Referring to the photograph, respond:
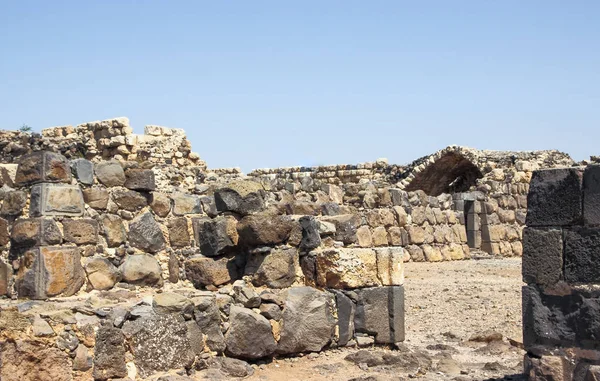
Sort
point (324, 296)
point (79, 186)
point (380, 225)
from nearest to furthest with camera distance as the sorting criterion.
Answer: point (79, 186)
point (324, 296)
point (380, 225)

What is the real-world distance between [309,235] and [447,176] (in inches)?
678

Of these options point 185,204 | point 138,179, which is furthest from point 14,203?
point 185,204

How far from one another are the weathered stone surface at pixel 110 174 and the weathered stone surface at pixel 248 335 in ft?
5.31

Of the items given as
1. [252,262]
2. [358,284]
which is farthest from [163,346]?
[358,284]

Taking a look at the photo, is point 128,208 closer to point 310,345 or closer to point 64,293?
point 64,293

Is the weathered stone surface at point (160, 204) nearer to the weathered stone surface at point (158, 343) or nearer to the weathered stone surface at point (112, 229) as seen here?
the weathered stone surface at point (112, 229)

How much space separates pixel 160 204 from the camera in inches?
293

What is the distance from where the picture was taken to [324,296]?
7301 millimetres

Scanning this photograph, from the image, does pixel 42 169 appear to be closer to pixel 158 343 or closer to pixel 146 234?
pixel 146 234

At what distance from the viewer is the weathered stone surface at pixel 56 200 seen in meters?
6.44

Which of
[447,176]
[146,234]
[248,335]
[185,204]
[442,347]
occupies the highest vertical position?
[447,176]

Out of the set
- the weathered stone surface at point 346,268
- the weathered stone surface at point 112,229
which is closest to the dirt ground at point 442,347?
the weathered stone surface at point 346,268

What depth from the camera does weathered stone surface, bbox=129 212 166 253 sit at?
7.13 metres

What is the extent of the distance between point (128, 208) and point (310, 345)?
2.14 metres
